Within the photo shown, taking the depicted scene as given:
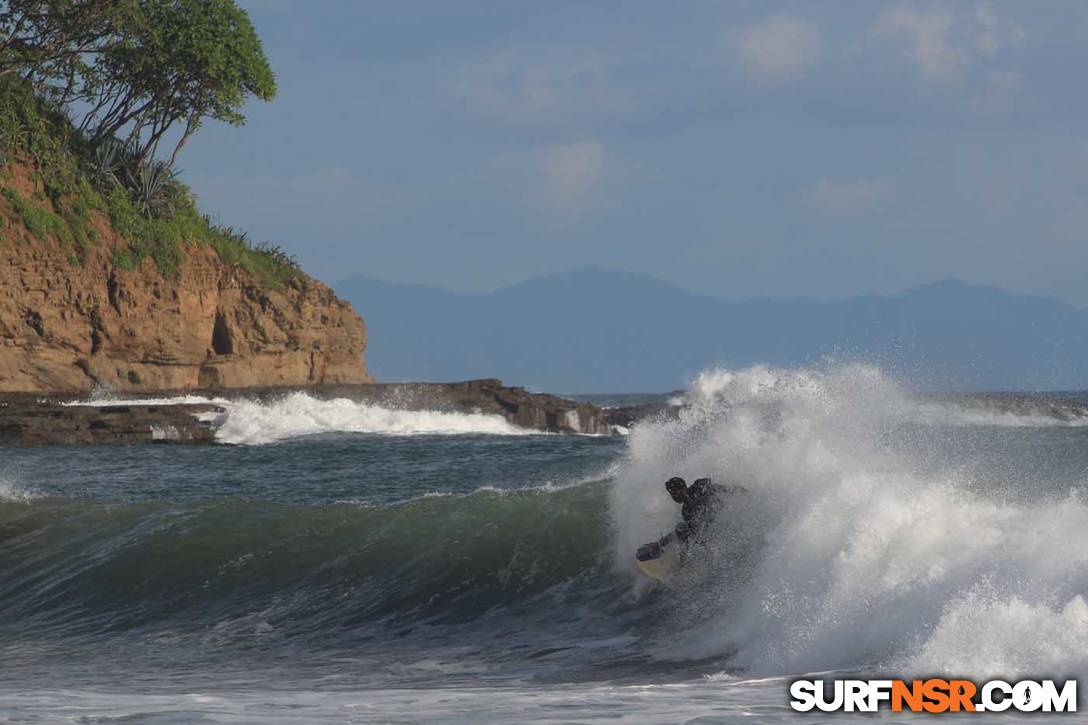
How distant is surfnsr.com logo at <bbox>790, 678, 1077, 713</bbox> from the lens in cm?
709

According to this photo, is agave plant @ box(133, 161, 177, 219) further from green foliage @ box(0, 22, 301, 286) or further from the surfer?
the surfer

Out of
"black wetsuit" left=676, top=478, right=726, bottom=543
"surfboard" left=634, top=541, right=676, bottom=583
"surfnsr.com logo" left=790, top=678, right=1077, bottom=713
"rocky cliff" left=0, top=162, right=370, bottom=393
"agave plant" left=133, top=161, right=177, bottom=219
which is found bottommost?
"surfnsr.com logo" left=790, top=678, right=1077, bottom=713

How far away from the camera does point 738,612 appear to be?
10289 mm

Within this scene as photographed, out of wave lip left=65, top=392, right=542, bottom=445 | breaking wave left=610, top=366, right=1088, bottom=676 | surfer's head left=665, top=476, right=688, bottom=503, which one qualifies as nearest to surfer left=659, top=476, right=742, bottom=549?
surfer's head left=665, top=476, right=688, bottom=503

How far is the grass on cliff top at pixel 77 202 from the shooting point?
3556 cm

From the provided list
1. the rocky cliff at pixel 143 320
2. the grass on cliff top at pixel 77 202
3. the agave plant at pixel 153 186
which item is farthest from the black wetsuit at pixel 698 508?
the agave plant at pixel 153 186

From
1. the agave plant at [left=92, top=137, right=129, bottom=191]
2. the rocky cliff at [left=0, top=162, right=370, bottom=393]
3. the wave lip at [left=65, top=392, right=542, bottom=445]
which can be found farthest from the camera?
the agave plant at [left=92, top=137, right=129, bottom=191]

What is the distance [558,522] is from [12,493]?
8.17 metres

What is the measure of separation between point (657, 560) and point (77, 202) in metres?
28.9

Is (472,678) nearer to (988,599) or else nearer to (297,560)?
(988,599)

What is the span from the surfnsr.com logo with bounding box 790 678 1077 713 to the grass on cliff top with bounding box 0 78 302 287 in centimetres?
3046

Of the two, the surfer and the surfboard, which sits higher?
the surfer

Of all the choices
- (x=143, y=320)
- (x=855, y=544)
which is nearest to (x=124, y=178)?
(x=143, y=320)

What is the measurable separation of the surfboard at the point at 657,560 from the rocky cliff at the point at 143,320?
986 inches
